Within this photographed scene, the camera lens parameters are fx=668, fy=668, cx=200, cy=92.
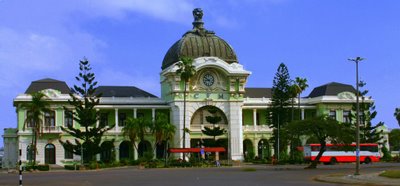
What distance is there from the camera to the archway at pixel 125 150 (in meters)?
84.8

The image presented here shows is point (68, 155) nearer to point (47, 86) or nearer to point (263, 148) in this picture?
point (47, 86)

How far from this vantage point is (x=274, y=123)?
269 ft

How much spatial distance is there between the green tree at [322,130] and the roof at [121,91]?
32.3m

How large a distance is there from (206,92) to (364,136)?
2007cm

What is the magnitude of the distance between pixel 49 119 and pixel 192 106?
17.4m

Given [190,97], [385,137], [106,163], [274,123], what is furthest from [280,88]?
[106,163]

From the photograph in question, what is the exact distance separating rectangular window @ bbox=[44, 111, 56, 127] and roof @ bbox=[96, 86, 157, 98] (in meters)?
9.14

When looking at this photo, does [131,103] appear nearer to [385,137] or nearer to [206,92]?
[206,92]

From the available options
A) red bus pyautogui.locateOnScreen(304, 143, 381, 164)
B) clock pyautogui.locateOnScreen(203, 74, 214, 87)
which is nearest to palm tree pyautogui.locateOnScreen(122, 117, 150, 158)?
clock pyautogui.locateOnScreen(203, 74, 214, 87)

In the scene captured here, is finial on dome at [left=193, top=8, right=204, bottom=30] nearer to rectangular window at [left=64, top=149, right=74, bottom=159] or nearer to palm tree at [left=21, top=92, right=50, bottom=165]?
rectangular window at [left=64, top=149, right=74, bottom=159]

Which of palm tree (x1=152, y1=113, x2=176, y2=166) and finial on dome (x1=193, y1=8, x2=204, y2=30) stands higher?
finial on dome (x1=193, y1=8, x2=204, y2=30)

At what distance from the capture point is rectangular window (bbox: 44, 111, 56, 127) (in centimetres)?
8056

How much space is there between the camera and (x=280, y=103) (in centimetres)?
8181

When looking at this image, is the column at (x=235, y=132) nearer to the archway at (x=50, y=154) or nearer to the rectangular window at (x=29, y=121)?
the archway at (x=50, y=154)
